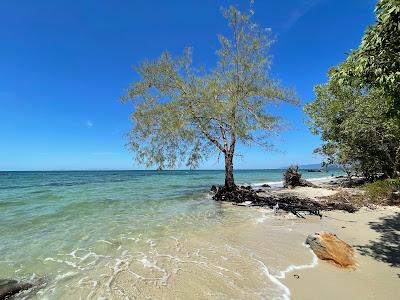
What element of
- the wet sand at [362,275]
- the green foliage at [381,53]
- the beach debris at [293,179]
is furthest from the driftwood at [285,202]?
the green foliage at [381,53]

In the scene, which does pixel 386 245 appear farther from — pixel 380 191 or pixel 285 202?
pixel 380 191

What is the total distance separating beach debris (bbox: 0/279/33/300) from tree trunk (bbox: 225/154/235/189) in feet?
51.3

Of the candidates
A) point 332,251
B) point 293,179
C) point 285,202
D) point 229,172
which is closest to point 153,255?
point 332,251

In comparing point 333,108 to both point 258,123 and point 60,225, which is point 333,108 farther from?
point 60,225

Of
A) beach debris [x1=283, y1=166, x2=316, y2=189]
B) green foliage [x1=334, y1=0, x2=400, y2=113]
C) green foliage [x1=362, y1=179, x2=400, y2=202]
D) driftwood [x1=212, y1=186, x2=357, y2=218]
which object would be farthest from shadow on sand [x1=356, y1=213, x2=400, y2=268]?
beach debris [x1=283, y1=166, x2=316, y2=189]

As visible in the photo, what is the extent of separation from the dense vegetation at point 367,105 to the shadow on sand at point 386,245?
3398 mm

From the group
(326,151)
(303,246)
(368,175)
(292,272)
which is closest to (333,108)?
(326,151)

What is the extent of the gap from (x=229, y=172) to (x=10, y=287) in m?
16.4

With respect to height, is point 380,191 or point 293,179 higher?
point 293,179

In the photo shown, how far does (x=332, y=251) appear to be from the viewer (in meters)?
7.53

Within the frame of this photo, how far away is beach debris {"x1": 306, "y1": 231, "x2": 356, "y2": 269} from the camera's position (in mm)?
7195

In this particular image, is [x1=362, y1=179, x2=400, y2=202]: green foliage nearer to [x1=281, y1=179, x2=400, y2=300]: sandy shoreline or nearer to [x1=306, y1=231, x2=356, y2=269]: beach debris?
[x1=281, y1=179, x2=400, y2=300]: sandy shoreline

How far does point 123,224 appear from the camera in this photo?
493 inches

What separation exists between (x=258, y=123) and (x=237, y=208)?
653 centimetres
